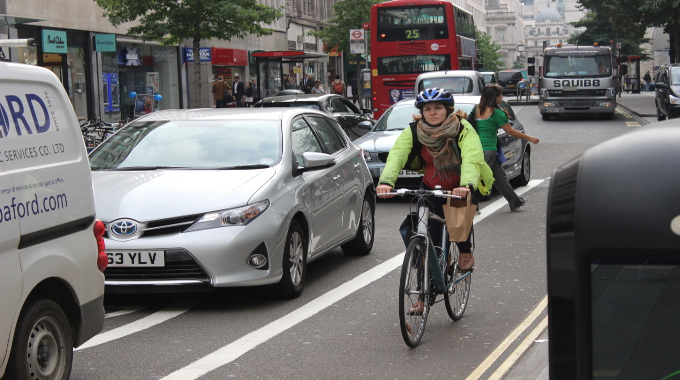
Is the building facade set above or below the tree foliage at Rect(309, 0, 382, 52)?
below

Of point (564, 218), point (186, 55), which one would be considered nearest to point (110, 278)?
point (564, 218)

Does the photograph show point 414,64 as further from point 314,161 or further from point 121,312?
point 121,312

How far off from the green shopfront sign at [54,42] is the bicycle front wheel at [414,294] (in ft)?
79.8

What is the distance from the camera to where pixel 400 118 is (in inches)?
612

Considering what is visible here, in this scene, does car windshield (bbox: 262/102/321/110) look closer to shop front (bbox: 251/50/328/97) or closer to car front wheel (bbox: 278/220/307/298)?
car front wheel (bbox: 278/220/307/298)

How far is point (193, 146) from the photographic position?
8195mm

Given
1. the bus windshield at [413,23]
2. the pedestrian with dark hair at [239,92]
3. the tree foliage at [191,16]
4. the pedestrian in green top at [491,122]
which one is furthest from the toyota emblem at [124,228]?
the pedestrian with dark hair at [239,92]

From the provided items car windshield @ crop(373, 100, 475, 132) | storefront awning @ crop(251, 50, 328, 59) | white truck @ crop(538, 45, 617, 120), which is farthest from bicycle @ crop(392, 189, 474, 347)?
storefront awning @ crop(251, 50, 328, 59)

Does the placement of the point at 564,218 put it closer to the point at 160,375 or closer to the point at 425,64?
the point at 160,375

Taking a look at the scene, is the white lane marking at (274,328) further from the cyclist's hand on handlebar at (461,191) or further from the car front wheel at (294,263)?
the cyclist's hand on handlebar at (461,191)

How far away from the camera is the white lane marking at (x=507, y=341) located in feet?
18.2

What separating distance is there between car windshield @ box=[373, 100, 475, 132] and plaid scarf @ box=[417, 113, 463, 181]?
8.59 m

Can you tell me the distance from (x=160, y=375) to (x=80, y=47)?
27.3 m

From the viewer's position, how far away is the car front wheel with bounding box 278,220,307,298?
746 centimetres
